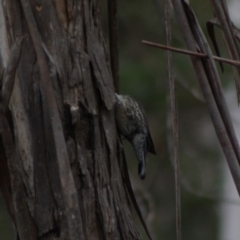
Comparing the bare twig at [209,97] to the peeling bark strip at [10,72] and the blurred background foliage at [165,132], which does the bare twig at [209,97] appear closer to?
the peeling bark strip at [10,72]

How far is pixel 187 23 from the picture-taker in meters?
1.42

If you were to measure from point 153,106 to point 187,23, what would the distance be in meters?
4.39

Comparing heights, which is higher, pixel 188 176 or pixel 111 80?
pixel 111 80

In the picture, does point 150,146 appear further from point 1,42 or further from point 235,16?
point 235,16

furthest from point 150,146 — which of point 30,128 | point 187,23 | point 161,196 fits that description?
point 161,196

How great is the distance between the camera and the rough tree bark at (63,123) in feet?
5.83

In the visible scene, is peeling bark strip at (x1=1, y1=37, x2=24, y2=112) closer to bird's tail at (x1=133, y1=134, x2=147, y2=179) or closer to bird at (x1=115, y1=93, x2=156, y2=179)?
bird at (x1=115, y1=93, x2=156, y2=179)

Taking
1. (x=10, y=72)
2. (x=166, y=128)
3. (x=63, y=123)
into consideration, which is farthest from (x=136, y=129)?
(x=166, y=128)

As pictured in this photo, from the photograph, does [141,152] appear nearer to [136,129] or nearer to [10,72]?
[136,129]

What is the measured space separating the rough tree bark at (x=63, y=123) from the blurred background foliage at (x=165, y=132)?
109 inches

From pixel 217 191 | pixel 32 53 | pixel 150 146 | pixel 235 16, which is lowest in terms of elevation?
pixel 217 191

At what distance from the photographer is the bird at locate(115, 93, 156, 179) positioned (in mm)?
2395

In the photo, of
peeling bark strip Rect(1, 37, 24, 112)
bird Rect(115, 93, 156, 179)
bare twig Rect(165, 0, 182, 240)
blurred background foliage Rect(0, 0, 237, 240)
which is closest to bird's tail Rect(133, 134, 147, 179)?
bird Rect(115, 93, 156, 179)

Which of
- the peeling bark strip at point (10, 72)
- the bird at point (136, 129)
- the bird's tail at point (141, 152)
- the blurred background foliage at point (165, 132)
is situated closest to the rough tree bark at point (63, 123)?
the peeling bark strip at point (10, 72)
